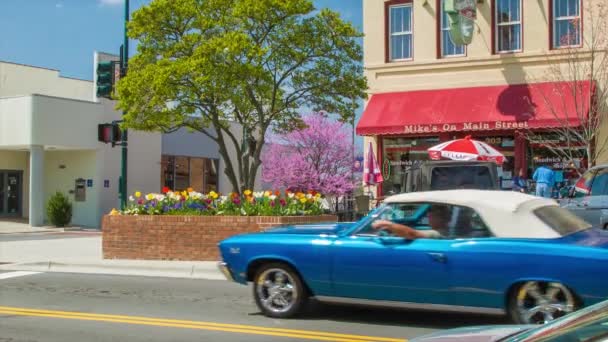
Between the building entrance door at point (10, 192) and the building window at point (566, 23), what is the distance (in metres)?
25.1

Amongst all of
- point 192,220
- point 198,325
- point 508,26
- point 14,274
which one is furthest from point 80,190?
point 198,325

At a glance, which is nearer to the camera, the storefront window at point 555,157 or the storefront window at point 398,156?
the storefront window at point 555,157

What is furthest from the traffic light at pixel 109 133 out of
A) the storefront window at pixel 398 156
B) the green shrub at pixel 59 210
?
the green shrub at pixel 59 210

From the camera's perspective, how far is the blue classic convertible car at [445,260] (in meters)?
6.86

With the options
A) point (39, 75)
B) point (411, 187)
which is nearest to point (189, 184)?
point (39, 75)

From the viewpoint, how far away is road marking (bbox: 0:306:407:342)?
726 cm

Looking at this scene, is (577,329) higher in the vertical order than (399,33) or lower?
lower

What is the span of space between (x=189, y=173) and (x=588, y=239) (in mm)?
32711

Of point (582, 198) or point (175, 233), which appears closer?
point (582, 198)

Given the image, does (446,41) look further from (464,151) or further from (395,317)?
(395,317)

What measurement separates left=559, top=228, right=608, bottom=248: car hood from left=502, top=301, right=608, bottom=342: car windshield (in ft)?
12.5

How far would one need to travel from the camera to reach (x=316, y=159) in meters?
40.4

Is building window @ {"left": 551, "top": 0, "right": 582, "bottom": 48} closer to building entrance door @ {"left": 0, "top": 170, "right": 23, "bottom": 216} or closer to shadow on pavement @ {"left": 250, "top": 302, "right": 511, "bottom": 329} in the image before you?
shadow on pavement @ {"left": 250, "top": 302, "right": 511, "bottom": 329}

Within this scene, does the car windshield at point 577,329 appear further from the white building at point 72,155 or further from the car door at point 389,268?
the white building at point 72,155
